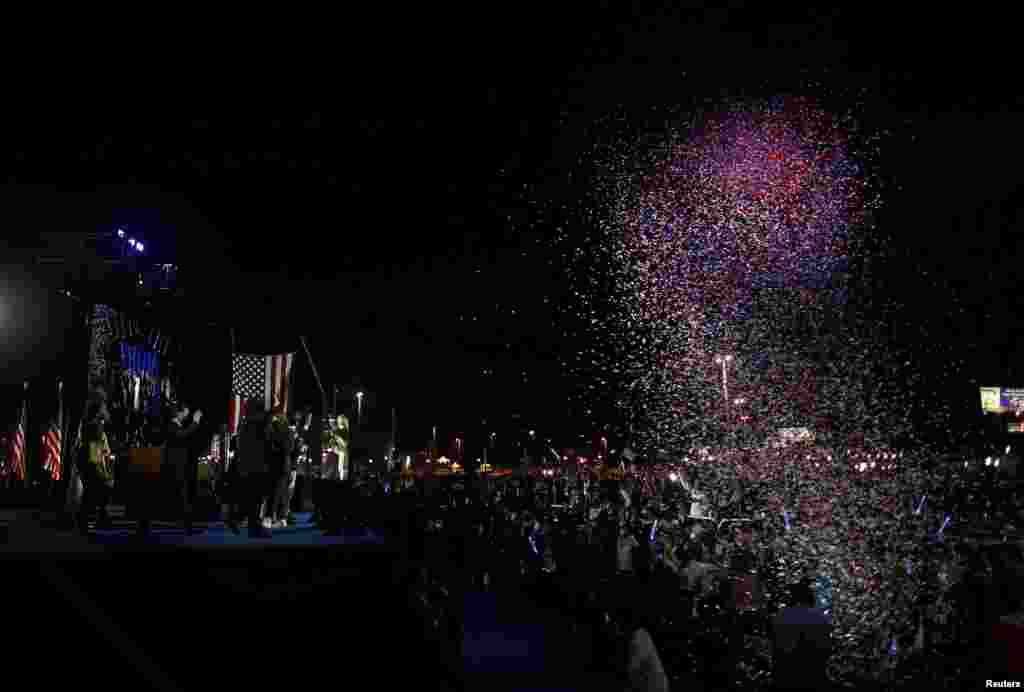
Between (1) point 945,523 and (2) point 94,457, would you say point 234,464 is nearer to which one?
(2) point 94,457

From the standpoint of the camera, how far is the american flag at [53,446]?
56.6ft

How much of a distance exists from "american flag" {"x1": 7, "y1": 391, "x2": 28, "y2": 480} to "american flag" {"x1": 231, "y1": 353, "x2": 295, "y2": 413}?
5716mm

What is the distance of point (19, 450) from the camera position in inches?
795

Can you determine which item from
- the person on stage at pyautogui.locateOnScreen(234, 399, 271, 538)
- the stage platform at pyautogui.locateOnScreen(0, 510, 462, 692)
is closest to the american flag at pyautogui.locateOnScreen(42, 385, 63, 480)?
the person on stage at pyautogui.locateOnScreen(234, 399, 271, 538)

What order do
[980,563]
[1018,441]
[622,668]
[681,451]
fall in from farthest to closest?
[1018,441], [681,451], [980,563], [622,668]

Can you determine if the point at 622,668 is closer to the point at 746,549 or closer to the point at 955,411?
the point at 746,549

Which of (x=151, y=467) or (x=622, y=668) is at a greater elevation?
(x=151, y=467)

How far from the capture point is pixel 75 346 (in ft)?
51.1

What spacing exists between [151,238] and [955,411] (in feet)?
168

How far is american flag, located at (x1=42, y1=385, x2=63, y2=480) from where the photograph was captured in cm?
1725

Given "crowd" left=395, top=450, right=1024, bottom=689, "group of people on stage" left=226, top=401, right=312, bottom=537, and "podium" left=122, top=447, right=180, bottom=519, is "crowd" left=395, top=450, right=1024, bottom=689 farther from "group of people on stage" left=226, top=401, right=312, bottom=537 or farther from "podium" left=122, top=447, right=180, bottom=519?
"podium" left=122, top=447, right=180, bottom=519

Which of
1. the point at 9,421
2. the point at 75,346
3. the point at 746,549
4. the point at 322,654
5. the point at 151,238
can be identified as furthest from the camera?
the point at 9,421

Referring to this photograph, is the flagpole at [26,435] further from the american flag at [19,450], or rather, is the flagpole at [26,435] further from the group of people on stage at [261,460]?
the group of people on stage at [261,460]

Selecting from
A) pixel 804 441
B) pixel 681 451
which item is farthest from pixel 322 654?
pixel 804 441
